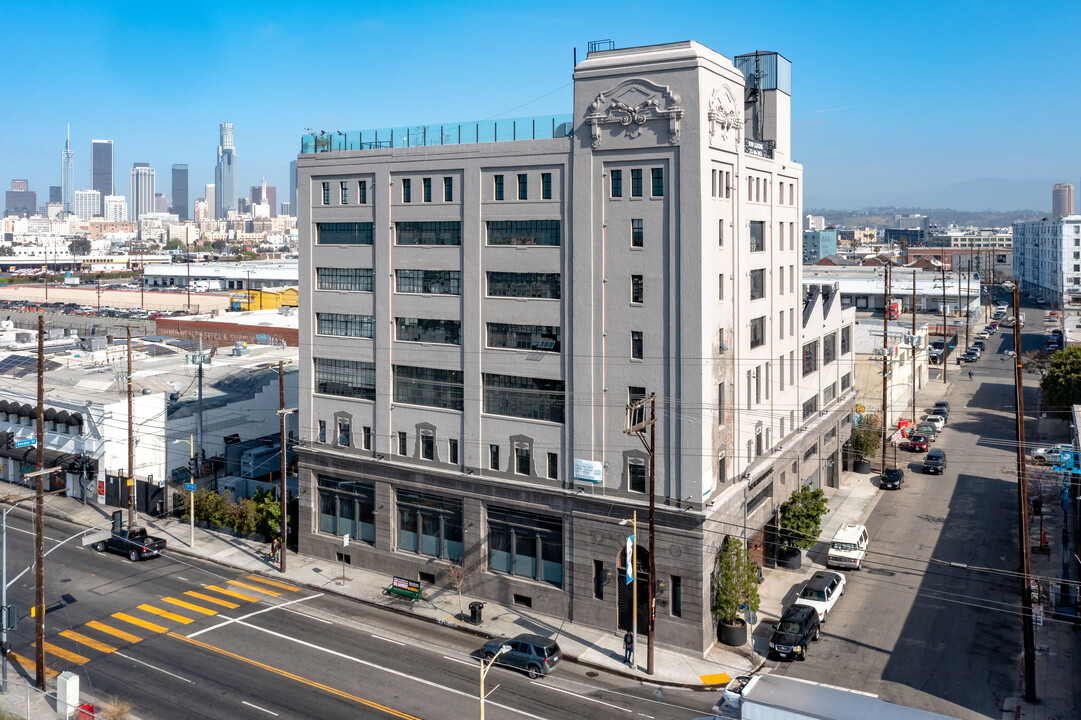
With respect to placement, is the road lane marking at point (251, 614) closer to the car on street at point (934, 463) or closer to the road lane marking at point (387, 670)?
the road lane marking at point (387, 670)

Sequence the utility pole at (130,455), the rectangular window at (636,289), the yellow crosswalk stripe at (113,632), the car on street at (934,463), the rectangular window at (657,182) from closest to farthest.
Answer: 1. the rectangular window at (657,182)
2. the rectangular window at (636,289)
3. the yellow crosswalk stripe at (113,632)
4. the utility pole at (130,455)
5. the car on street at (934,463)

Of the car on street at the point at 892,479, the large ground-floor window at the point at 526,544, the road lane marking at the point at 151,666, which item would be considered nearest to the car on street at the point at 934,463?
the car on street at the point at 892,479

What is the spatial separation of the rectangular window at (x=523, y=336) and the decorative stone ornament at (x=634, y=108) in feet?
27.5

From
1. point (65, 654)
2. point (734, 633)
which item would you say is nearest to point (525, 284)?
point (734, 633)

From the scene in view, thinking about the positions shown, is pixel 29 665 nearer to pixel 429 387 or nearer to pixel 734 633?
pixel 429 387

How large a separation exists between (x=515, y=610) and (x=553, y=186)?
1929cm

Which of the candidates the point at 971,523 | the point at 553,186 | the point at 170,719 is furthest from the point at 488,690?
the point at 971,523

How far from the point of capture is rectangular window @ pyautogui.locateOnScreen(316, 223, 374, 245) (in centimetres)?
4556

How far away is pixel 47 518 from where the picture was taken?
56.5 metres

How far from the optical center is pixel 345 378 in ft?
152

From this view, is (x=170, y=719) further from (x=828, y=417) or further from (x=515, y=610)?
(x=828, y=417)

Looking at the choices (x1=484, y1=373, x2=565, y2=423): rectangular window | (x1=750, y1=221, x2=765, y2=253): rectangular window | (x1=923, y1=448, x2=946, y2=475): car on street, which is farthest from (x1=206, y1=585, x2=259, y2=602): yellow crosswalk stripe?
(x1=923, y1=448, x2=946, y2=475): car on street

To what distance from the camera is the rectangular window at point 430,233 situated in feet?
140

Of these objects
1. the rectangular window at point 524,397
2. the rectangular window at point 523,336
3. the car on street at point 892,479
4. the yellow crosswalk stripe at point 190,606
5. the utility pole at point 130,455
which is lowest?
the yellow crosswalk stripe at point 190,606
